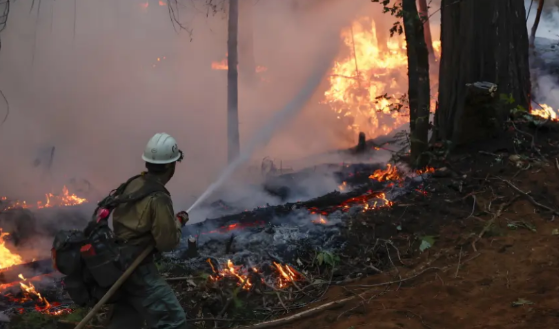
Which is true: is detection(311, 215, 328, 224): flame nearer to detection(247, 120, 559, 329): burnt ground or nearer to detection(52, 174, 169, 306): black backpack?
detection(247, 120, 559, 329): burnt ground

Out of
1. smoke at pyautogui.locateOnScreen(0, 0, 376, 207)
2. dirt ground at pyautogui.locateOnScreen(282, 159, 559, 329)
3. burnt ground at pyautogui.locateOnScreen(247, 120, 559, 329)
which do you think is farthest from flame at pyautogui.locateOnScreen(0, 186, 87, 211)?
dirt ground at pyautogui.locateOnScreen(282, 159, 559, 329)

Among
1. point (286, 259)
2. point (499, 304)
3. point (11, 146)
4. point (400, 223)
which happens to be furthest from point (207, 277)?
point (11, 146)

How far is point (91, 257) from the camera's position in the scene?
313 cm

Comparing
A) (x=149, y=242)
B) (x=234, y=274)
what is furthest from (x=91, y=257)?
(x=234, y=274)

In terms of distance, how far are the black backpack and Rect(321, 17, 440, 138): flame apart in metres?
13.5

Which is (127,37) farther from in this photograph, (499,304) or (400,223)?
(499,304)

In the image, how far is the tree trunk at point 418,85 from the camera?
709 centimetres

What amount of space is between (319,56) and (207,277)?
45.7 ft

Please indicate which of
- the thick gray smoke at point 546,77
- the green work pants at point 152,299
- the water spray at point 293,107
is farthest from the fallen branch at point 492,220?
the water spray at point 293,107

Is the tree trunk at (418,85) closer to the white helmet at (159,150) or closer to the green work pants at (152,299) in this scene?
the white helmet at (159,150)

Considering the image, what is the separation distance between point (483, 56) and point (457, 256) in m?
3.63

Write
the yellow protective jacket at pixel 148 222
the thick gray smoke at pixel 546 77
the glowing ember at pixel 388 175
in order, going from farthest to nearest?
the thick gray smoke at pixel 546 77
the glowing ember at pixel 388 175
the yellow protective jacket at pixel 148 222

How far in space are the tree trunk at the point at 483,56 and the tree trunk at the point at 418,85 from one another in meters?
0.34

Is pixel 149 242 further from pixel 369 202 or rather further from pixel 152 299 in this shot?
pixel 369 202
